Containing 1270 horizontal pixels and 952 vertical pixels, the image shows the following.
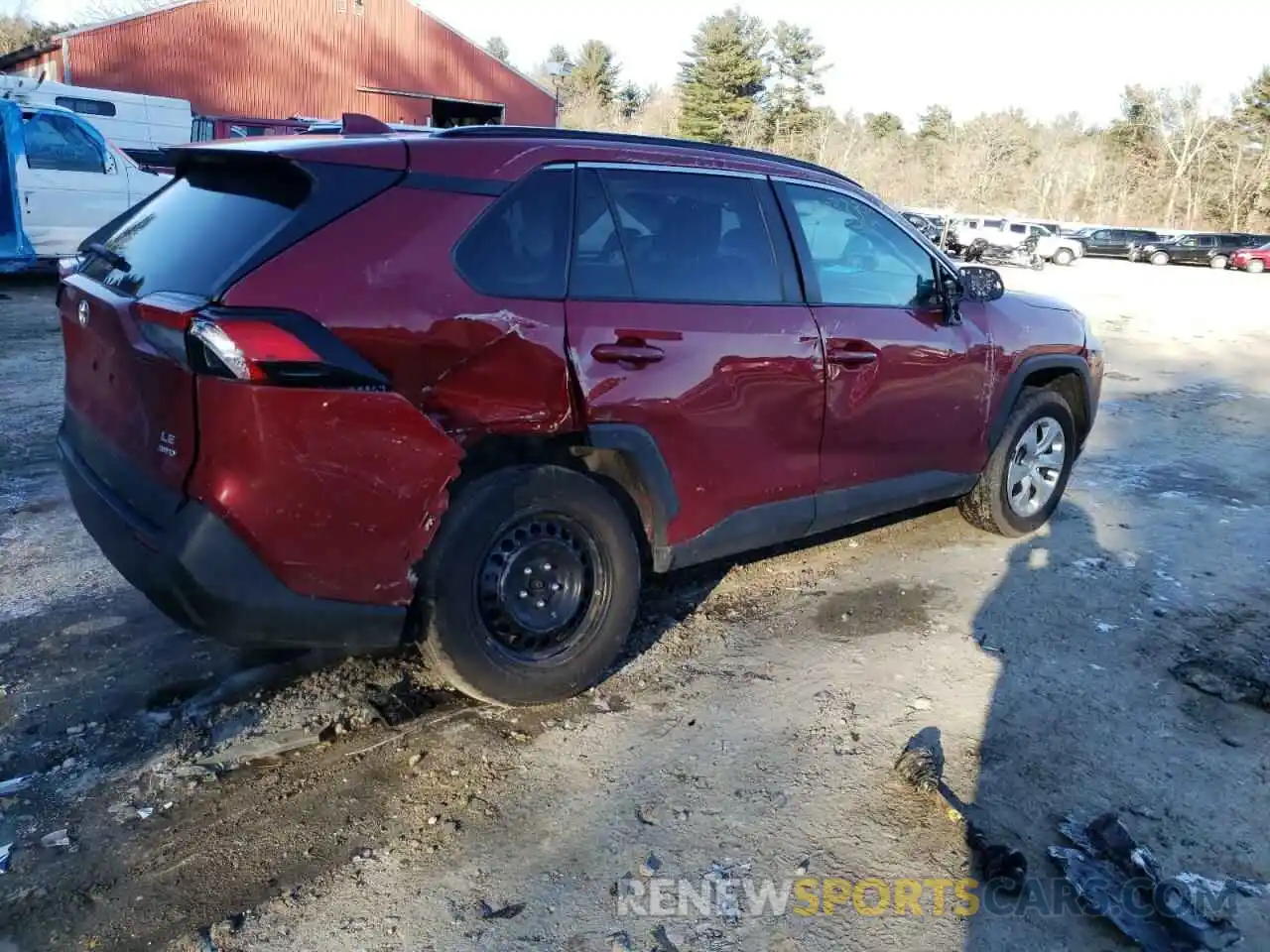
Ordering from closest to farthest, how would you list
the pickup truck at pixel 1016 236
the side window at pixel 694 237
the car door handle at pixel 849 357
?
the side window at pixel 694 237 → the car door handle at pixel 849 357 → the pickup truck at pixel 1016 236

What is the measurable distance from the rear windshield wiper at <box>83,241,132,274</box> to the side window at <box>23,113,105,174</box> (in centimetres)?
974

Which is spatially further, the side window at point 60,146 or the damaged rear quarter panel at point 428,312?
the side window at point 60,146

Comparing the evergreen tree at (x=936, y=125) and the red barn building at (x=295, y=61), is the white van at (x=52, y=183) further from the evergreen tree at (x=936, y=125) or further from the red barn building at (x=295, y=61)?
the evergreen tree at (x=936, y=125)

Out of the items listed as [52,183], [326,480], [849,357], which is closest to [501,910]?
[326,480]

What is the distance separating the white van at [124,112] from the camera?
15234mm

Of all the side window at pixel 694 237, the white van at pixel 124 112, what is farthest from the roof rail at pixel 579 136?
the white van at pixel 124 112

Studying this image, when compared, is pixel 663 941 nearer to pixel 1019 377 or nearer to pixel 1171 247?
pixel 1019 377

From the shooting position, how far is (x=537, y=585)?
3.30m

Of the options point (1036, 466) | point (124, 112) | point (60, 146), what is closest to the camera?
point (1036, 466)

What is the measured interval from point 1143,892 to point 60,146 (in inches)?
519

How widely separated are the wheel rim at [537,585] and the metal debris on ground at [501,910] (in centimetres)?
91

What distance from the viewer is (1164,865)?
2723 millimetres

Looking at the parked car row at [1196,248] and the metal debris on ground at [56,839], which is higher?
the parked car row at [1196,248]

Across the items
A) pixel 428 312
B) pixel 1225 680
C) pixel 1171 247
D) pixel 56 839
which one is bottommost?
pixel 56 839
